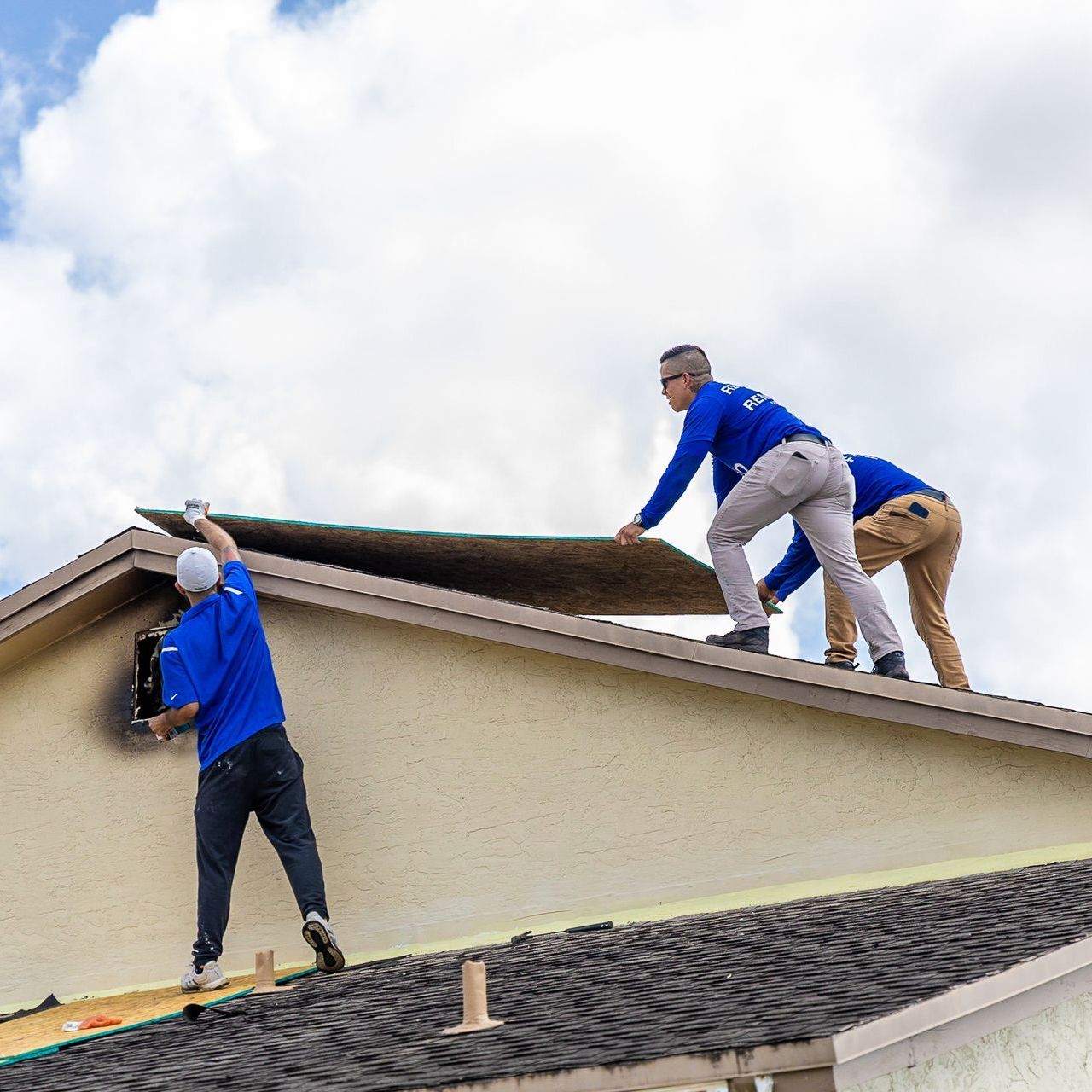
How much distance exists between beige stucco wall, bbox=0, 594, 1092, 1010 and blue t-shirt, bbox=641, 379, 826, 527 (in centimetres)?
105

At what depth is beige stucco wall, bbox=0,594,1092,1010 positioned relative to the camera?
7.11m

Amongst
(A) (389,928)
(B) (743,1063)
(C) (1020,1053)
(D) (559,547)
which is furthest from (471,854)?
(B) (743,1063)

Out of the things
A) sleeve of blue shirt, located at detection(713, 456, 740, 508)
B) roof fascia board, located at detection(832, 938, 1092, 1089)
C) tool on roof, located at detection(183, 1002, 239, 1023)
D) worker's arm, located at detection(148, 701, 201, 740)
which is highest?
sleeve of blue shirt, located at detection(713, 456, 740, 508)

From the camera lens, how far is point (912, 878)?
691 centimetres

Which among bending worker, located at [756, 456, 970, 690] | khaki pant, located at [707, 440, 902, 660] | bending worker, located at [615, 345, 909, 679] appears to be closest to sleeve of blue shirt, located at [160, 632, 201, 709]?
bending worker, located at [615, 345, 909, 679]

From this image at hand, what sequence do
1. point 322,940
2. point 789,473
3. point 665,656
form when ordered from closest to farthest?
point 322,940
point 665,656
point 789,473

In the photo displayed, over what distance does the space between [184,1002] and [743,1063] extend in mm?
4055

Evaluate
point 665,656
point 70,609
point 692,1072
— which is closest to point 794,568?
point 665,656

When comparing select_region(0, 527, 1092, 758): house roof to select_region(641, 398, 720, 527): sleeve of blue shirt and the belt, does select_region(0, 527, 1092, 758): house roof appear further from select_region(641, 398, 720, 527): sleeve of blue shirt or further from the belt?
the belt

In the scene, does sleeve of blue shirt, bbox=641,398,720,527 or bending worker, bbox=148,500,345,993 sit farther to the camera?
sleeve of blue shirt, bbox=641,398,720,527

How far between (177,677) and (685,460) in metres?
2.91

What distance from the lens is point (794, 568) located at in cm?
845

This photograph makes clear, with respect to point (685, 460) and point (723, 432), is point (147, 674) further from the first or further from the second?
point (723, 432)

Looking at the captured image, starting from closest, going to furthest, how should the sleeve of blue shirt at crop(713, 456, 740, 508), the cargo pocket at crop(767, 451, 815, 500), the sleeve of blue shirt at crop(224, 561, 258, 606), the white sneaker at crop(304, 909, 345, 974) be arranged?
the white sneaker at crop(304, 909, 345, 974) < the sleeve of blue shirt at crop(224, 561, 258, 606) < the cargo pocket at crop(767, 451, 815, 500) < the sleeve of blue shirt at crop(713, 456, 740, 508)
